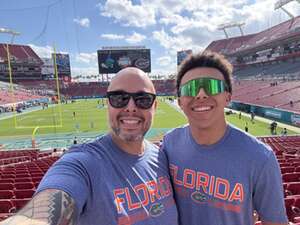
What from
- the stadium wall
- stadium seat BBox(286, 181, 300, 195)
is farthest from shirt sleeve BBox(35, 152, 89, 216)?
the stadium wall

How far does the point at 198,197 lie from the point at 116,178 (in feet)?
2.14

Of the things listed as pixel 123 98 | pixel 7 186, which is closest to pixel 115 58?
pixel 7 186

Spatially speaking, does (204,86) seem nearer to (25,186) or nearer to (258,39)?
(25,186)

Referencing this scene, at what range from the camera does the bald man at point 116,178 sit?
57.7 inches

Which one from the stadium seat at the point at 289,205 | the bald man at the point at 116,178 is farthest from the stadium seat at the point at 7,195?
the stadium seat at the point at 289,205

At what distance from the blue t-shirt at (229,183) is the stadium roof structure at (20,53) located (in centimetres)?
8597

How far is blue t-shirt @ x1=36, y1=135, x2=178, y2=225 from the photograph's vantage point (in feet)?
5.27

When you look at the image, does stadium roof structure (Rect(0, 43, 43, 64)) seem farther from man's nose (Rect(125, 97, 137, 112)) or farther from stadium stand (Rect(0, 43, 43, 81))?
man's nose (Rect(125, 97, 137, 112))

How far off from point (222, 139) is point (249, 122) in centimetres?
2590

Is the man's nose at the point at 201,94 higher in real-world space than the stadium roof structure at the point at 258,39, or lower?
lower

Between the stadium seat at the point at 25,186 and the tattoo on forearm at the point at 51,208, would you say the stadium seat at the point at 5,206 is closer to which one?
the stadium seat at the point at 25,186

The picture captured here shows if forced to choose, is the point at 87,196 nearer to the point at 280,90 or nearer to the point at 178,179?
the point at 178,179

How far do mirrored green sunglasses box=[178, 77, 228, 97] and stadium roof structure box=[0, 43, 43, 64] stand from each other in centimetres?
8584

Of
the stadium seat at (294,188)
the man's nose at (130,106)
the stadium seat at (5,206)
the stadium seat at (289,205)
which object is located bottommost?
the stadium seat at (5,206)
